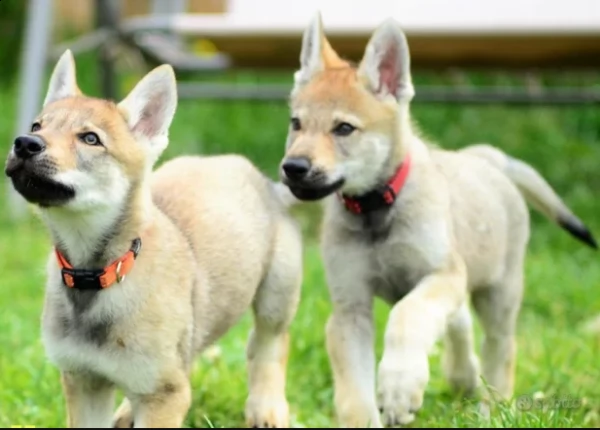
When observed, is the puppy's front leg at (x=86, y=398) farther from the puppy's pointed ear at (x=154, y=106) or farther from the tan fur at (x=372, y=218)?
the tan fur at (x=372, y=218)

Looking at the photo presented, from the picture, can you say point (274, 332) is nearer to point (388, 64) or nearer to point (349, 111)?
point (349, 111)

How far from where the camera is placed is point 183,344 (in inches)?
151

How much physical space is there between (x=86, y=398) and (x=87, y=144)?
82cm

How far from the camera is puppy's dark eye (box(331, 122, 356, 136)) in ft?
14.1

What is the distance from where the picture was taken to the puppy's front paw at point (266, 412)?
4.51 m

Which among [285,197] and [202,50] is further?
[202,50]

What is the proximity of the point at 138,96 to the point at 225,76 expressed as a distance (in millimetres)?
9029

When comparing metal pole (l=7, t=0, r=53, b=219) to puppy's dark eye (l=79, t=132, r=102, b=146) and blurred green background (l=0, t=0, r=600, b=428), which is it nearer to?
blurred green background (l=0, t=0, r=600, b=428)

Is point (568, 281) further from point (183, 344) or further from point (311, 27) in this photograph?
point (183, 344)

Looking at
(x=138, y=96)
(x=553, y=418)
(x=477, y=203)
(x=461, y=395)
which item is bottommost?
(x=461, y=395)

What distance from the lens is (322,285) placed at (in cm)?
675

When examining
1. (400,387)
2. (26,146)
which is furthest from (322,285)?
(26,146)

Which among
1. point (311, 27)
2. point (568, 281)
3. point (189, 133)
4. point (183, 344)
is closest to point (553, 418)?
point (183, 344)

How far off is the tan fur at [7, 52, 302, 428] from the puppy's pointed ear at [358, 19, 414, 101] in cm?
74
